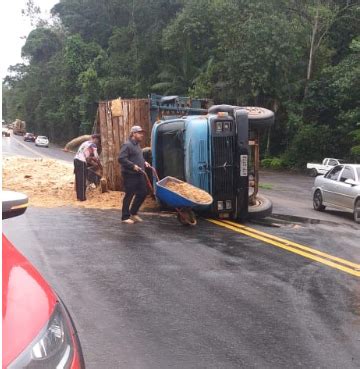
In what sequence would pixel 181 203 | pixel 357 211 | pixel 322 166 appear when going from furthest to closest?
pixel 322 166 < pixel 357 211 < pixel 181 203

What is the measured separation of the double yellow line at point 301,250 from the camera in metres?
7.18

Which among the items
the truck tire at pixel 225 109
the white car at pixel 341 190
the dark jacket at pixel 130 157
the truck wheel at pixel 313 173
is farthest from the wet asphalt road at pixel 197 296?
the truck wheel at pixel 313 173

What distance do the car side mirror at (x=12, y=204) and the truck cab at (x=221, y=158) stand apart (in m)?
7.46

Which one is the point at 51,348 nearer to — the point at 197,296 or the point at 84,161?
the point at 197,296

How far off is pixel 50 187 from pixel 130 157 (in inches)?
195

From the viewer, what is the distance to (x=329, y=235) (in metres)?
9.89

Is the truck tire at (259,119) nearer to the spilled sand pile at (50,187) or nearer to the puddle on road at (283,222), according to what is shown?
the puddle on road at (283,222)

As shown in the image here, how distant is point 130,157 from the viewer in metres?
10.1

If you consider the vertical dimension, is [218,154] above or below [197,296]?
above

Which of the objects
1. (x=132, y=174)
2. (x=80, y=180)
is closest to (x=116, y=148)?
(x=80, y=180)

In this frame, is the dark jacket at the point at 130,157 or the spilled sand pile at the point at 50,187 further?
the spilled sand pile at the point at 50,187

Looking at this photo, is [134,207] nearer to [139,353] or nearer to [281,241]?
[281,241]

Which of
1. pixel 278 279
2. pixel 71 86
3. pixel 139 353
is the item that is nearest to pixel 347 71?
pixel 278 279

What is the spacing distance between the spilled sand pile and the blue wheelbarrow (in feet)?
5.94
